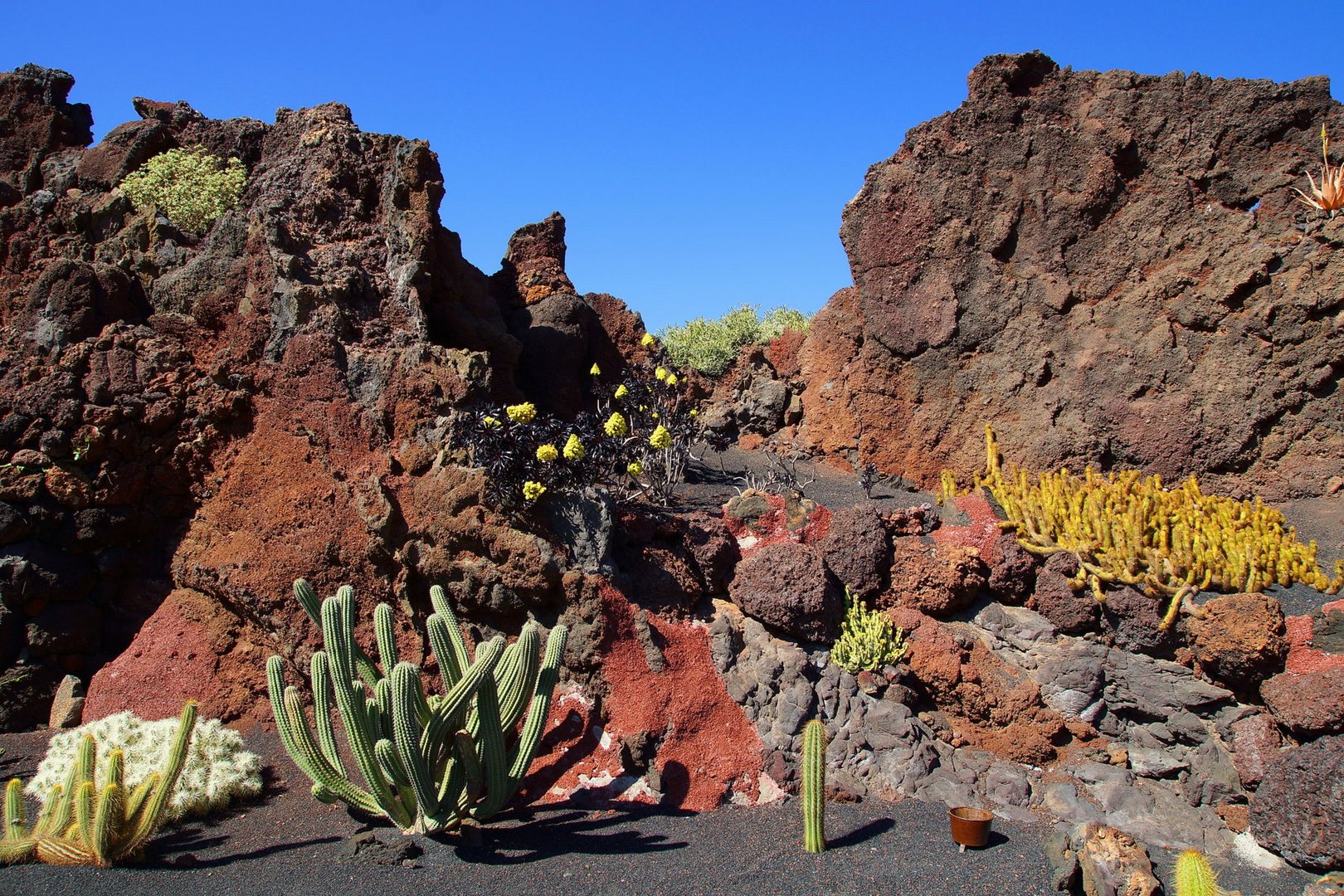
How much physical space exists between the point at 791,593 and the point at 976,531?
63.1 inches

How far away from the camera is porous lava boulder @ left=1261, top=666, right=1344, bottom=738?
5.30m

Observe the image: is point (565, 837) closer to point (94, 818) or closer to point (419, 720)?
point (419, 720)

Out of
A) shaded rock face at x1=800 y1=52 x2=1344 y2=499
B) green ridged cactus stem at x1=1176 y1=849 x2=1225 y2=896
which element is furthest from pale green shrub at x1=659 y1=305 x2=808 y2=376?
green ridged cactus stem at x1=1176 y1=849 x2=1225 y2=896

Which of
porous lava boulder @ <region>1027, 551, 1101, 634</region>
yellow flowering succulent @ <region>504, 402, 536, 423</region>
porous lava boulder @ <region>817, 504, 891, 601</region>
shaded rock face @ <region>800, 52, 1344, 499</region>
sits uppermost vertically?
shaded rock face @ <region>800, 52, 1344, 499</region>

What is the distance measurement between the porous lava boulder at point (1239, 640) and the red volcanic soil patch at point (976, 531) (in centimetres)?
141

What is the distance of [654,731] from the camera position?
5910 millimetres

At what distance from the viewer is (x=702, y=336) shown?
1241cm

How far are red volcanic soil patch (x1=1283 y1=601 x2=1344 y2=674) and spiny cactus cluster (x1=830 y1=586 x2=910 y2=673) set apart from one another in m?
2.29

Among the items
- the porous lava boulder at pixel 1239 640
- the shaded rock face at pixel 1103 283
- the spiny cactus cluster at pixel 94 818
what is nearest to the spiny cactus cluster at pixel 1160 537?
the porous lava boulder at pixel 1239 640

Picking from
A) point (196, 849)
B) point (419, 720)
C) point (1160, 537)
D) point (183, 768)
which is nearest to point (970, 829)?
point (1160, 537)

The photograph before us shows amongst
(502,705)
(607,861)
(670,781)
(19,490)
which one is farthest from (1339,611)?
(19,490)

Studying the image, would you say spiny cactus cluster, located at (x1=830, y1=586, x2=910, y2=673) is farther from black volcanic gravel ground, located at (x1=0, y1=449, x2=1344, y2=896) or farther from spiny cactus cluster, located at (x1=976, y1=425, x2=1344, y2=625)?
spiny cactus cluster, located at (x1=976, y1=425, x2=1344, y2=625)

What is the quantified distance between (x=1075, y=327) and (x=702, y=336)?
5142mm

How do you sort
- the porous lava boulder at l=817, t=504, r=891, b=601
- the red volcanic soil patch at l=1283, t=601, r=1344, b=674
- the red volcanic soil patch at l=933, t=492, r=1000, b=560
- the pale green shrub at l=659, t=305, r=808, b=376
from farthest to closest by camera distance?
the pale green shrub at l=659, t=305, r=808, b=376, the red volcanic soil patch at l=933, t=492, r=1000, b=560, the porous lava boulder at l=817, t=504, r=891, b=601, the red volcanic soil patch at l=1283, t=601, r=1344, b=674
